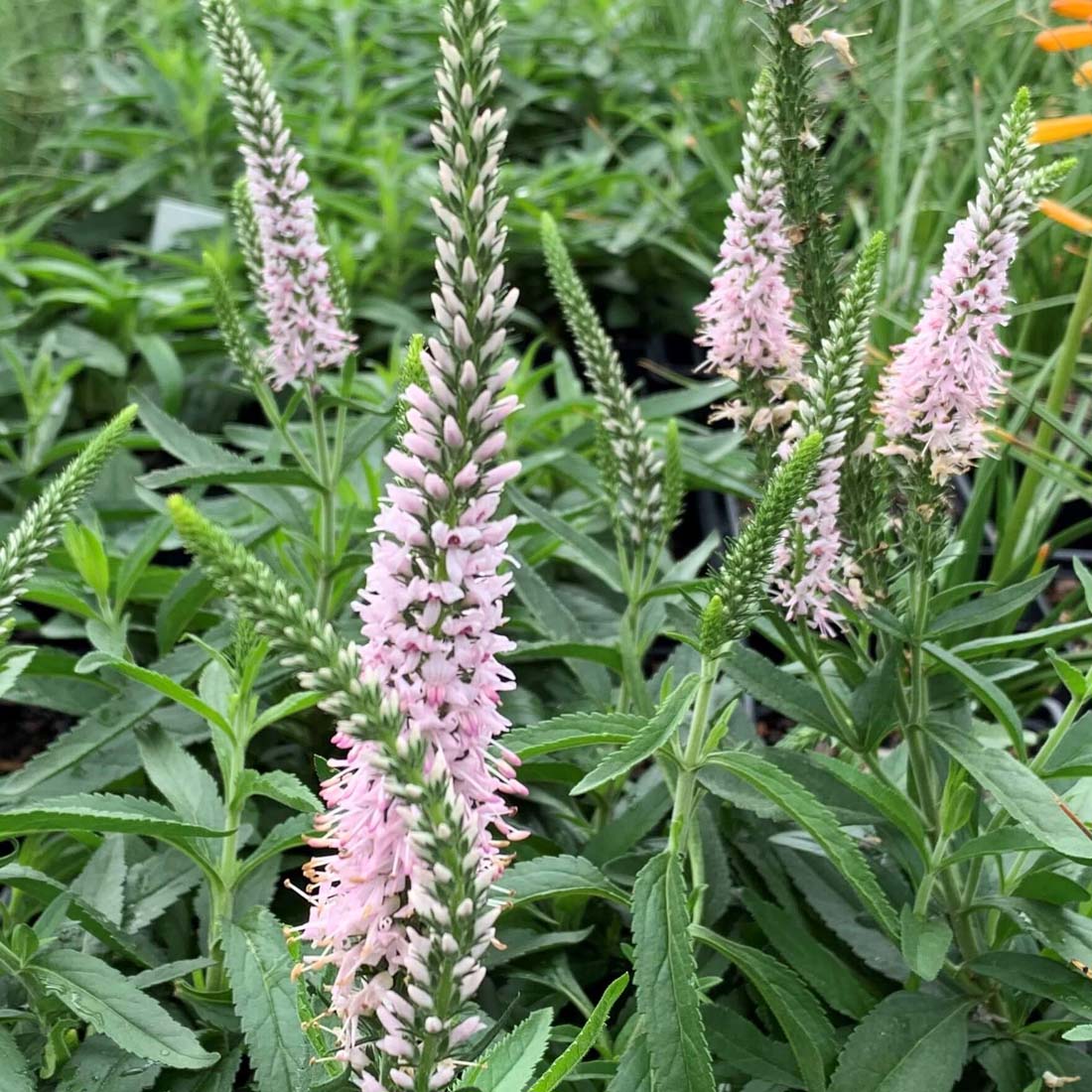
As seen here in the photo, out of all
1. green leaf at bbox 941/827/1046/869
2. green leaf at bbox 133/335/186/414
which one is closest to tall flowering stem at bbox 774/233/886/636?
green leaf at bbox 941/827/1046/869

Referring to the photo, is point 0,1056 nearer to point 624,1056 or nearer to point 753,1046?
point 624,1056

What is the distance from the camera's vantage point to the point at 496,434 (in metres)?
0.75

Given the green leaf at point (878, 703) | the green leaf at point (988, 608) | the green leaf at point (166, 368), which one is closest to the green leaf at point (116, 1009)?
the green leaf at point (878, 703)

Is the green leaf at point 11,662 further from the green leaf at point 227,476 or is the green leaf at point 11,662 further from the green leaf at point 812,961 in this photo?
the green leaf at point 812,961

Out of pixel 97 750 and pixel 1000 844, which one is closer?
pixel 1000 844

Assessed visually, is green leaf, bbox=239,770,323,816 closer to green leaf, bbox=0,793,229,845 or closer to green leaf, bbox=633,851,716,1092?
green leaf, bbox=0,793,229,845

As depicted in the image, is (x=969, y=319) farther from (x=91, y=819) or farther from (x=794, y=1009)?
(x=91, y=819)

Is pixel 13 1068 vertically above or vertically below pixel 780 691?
below

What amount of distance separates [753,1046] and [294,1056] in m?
0.48

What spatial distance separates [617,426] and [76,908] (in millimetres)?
855

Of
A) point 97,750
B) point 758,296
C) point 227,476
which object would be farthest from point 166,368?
point 758,296

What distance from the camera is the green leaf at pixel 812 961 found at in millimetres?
1273

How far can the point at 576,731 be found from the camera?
112 centimetres

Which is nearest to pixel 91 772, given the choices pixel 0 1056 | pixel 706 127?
pixel 0 1056
